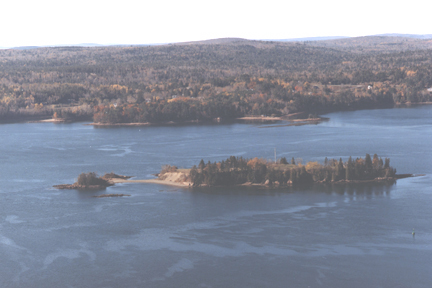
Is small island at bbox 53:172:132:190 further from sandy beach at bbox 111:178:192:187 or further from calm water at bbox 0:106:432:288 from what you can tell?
calm water at bbox 0:106:432:288

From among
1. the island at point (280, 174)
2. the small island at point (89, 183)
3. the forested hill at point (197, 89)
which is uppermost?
the forested hill at point (197, 89)

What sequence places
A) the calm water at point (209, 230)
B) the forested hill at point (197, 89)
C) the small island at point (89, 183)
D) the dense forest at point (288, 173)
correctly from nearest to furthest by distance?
1. the calm water at point (209, 230)
2. the dense forest at point (288, 173)
3. the small island at point (89, 183)
4. the forested hill at point (197, 89)

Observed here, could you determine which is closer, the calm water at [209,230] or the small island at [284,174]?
the calm water at [209,230]

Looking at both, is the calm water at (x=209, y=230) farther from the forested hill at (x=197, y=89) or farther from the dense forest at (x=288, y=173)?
the forested hill at (x=197, y=89)

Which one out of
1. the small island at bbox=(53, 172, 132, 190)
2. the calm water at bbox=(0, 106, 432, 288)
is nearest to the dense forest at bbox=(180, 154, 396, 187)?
the calm water at bbox=(0, 106, 432, 288)

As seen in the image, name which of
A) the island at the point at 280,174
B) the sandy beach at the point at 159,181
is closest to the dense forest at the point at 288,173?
the island at the point at 280,174

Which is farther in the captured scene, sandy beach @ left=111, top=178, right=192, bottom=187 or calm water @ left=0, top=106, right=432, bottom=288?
sandy beach @ left=111, top=178, right=192, bottom=187

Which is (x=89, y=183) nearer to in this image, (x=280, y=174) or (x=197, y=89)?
(x=280, y=174)
